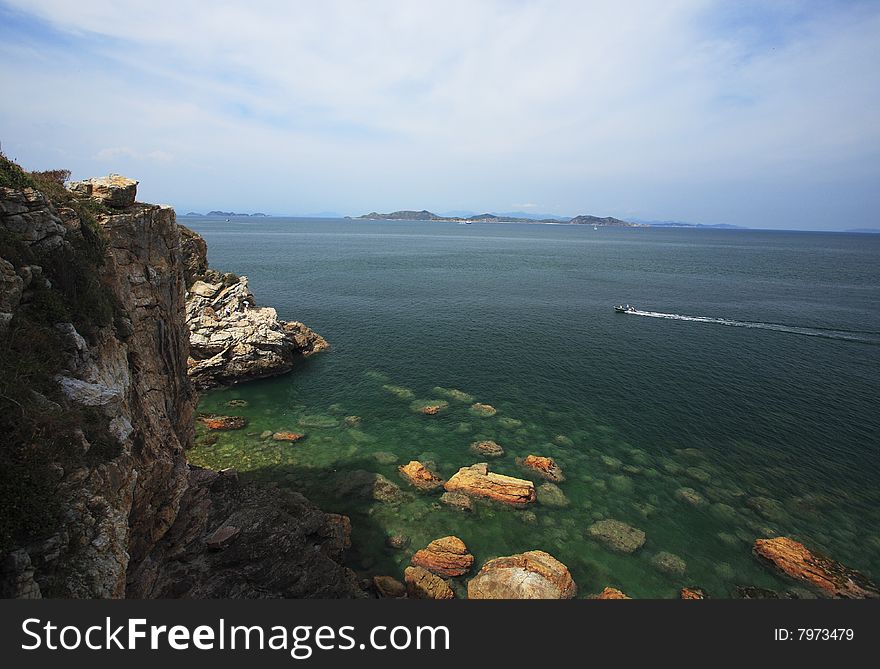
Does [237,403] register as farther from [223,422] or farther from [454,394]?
[454,394]

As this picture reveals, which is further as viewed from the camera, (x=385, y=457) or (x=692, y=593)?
(x=385, y=457)

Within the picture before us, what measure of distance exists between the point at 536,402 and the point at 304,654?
39.2 metres

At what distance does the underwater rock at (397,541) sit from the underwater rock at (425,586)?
7.74 feet

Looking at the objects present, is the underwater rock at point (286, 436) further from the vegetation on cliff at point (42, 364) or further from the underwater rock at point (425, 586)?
the vegetation on cliff at point (42, 364)

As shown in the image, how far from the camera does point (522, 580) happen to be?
2447 cm

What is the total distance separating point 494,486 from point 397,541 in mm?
8887

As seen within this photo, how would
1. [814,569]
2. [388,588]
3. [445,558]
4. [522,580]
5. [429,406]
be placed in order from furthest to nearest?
[429,406]
[445,558]
[814,569]
[522,580]
[388,588]

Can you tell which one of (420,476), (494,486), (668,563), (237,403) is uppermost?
(237,403)

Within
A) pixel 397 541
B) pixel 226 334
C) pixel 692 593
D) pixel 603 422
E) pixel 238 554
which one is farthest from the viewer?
pixel 226 334

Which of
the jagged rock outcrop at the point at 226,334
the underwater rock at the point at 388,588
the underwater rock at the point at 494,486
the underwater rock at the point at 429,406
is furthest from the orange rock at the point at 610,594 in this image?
the jagged rock outcrop at the point at 226,334

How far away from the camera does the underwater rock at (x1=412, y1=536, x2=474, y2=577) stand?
2605 centimetres

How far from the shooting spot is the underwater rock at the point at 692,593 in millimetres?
24656

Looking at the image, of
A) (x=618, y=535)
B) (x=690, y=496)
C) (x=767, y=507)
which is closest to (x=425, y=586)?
(x=618, y=535)

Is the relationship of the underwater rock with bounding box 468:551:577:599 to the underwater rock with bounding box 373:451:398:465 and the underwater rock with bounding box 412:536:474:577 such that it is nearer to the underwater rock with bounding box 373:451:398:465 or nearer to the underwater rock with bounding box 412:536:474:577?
the underwater rock with bounding box 412:536:474:577
